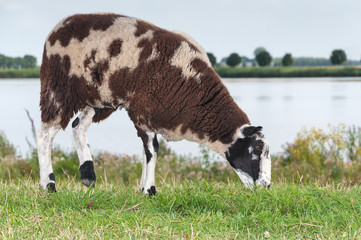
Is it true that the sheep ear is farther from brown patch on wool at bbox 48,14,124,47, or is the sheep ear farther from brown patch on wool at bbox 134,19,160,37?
brown patch on wool at bbox 48,14,124,47

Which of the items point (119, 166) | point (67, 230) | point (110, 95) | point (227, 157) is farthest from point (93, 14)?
point (119, 166)

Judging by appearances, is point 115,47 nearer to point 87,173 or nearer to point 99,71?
point 99,71

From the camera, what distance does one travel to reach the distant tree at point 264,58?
1999 inches

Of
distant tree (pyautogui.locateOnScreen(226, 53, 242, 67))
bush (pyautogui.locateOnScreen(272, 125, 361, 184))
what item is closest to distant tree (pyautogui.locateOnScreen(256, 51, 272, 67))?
distant tree (pyautogui.locateOnScreen(226, 53, 242, 67))

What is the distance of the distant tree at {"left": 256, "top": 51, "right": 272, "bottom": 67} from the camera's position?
50.8 m

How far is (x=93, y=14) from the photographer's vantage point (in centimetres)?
636

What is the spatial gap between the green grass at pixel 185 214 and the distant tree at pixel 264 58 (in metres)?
45.9

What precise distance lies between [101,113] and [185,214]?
2.18m

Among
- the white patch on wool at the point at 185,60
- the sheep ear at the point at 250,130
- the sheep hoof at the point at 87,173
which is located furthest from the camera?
the sheep hoof at the point at 87,173

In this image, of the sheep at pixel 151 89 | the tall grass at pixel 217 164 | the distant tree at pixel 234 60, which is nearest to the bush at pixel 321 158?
the tall grass at pixel 217 164

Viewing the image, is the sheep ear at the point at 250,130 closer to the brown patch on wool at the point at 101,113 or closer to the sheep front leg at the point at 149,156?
the sheep front leg at the point at 149,156

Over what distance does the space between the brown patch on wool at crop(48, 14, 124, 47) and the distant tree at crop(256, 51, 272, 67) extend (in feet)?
150

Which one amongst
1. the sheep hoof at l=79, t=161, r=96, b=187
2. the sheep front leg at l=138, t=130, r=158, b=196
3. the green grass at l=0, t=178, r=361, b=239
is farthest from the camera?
the sheep hoof at l=79, t=161, r=96, b=187

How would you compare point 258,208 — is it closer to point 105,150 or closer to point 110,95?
point 110,95
